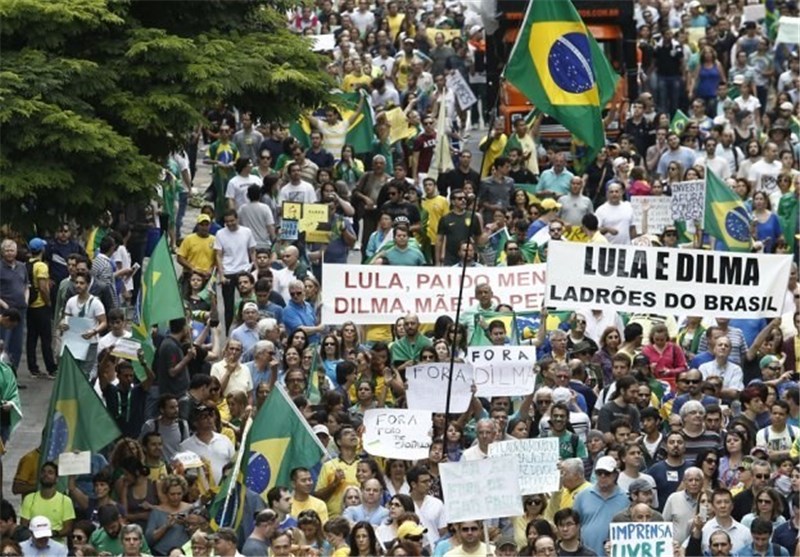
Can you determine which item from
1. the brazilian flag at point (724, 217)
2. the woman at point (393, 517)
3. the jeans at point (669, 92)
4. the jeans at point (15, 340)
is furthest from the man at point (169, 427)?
the jeans at point (669, 92)

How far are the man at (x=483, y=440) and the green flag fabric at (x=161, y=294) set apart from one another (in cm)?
306

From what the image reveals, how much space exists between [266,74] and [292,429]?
3.39 metres

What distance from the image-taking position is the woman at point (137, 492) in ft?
66.5

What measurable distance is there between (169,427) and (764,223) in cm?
926

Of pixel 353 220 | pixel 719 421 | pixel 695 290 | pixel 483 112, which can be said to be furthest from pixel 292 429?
pixel 483 112

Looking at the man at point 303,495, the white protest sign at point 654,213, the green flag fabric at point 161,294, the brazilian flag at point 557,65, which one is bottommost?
the man at point 303,495

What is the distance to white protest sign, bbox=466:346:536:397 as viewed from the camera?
72.8 ft

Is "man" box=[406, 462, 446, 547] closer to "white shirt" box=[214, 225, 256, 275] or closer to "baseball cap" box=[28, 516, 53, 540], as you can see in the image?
"baseball cap" box=[28, 516, 53, 540]

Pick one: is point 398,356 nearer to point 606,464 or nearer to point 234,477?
point 606,464

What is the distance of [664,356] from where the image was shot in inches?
933

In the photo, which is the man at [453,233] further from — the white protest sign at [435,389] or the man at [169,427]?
the man at [169,427]

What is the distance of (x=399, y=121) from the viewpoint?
33.6 meters

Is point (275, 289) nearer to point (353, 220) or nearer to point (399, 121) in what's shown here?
point (353, 220)

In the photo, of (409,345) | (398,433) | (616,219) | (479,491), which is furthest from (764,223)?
(479,491)
